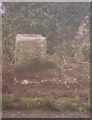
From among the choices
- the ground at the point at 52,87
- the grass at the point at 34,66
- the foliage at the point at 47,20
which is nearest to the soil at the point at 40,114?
the ground at the point at 52,87

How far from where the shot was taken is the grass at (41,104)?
13.1 ft

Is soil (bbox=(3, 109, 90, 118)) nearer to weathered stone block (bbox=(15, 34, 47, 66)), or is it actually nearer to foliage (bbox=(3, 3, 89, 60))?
weathered stone block (bbox=(15, 34, 47, 66))

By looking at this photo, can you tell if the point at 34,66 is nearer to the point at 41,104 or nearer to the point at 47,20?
the point at 41,104

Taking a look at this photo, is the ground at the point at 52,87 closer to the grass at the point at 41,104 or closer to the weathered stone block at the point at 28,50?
the grass at the point at 41,104

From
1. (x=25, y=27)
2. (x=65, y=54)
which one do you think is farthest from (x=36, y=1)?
(x=65, y=54)

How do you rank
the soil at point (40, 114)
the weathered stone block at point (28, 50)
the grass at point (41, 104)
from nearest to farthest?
1. the soil at point (40, 114)
2. the grass at point (41, 104)
3. the weathered stone block at point (28, 50)

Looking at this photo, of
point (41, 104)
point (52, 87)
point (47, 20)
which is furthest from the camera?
point (47, 20)

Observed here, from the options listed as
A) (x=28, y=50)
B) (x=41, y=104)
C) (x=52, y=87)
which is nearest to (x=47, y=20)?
(x=28, y=50)

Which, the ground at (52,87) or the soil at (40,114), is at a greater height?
the ground at (52,87)

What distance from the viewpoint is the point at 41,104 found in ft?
13.2

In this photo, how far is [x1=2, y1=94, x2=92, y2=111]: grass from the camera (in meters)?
3.98

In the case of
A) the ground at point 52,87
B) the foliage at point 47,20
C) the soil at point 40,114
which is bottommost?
the soil at point 40,114

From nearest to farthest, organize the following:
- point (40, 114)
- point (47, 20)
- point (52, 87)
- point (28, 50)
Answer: point (40, 114) → point (52, 87) → point (28, 50) → point (47, 20)

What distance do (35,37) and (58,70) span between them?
613 millimetres
